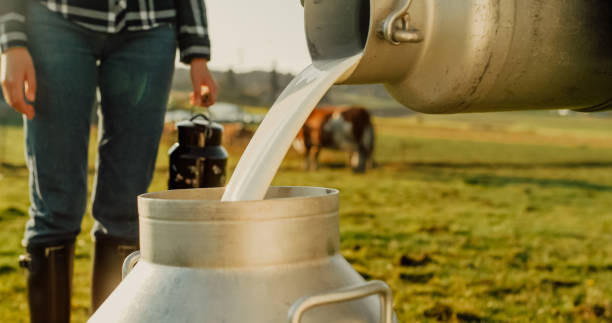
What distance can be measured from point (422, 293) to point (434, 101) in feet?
5.61

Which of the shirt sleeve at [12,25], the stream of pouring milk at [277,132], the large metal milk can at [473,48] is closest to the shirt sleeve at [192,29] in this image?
the shirt sleeve at [12,25]

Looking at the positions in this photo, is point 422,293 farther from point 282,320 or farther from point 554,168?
point 554,168

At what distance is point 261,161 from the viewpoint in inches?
44.7

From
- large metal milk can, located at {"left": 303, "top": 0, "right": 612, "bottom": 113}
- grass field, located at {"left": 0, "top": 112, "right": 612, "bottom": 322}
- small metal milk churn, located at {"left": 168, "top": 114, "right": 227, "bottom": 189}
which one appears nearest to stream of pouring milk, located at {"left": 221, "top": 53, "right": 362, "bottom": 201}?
large metal milk can, located at {"left": 303, "top": 0, "right": 612, "bottom": 113}

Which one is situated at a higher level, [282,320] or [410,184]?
[282,320]

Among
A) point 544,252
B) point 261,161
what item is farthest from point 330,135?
point 261,161

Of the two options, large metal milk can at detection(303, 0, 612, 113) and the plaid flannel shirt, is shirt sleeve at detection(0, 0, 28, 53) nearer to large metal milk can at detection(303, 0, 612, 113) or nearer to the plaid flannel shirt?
the plaid flannel shirt

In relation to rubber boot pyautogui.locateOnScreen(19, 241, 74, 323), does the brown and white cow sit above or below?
below

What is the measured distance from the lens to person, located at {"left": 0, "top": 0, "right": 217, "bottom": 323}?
1.84 meters

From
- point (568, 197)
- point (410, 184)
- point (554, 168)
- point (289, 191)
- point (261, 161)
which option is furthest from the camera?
point (554, 168)

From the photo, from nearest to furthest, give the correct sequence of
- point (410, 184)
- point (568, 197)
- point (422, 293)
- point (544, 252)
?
point (422, 293), point (544, 252), point (568, 197), point (410, 184)

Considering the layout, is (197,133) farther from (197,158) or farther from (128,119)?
(128,119)

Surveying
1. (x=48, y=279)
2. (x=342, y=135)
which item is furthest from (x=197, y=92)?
(x=342, y=135)

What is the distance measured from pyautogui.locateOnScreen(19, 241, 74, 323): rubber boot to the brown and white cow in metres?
8.81
